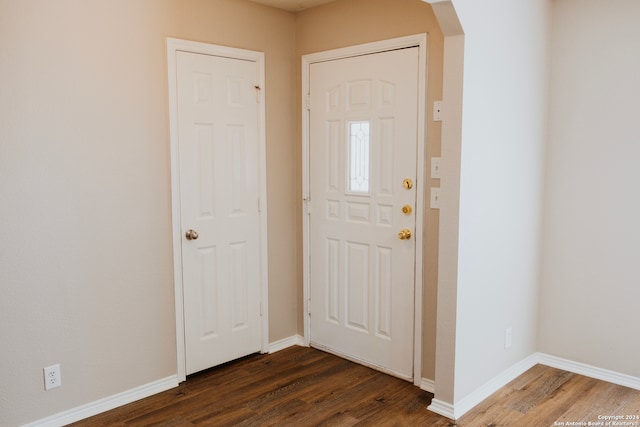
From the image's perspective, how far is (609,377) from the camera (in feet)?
10.9

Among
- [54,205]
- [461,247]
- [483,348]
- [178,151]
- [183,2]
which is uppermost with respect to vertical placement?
[183,2]

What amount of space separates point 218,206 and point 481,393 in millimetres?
1987

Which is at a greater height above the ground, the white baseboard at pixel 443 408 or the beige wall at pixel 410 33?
the beige wall at pixel 410 33

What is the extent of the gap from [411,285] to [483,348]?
556 mm

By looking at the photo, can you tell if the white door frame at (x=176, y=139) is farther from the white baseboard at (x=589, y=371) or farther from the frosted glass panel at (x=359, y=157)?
the white baseboard at (x=589, y=371)

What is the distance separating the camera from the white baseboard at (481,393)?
2.89 meters

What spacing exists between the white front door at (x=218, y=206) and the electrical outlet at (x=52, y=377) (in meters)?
0.77

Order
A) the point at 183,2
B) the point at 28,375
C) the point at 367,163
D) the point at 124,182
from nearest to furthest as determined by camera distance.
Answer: the point at 28,375 < the point at 124,182 < the point at 183,2 < the point at 367,163

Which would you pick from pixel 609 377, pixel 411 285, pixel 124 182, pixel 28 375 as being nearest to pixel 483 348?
pixel 411 285

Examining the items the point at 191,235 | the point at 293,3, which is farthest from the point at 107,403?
the point at 293,3

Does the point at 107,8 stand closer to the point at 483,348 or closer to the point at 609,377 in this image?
the point at 483,348

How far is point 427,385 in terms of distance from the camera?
126 inches

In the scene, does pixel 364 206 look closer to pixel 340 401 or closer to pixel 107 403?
pixel 340 401

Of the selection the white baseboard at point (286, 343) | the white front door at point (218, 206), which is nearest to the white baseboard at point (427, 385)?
the white baseboard at point (286, 343)
